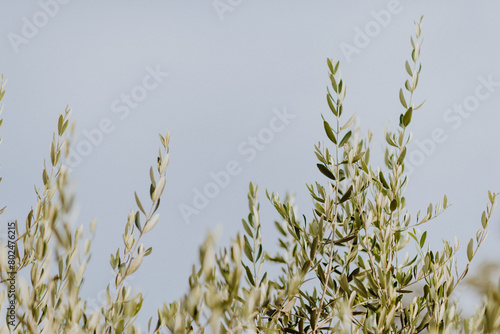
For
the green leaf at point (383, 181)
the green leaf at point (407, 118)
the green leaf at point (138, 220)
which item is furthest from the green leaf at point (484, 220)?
the green leaf at point (138, 220)

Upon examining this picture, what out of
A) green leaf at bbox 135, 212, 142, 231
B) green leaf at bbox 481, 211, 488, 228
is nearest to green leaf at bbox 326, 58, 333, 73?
green leaf at bbox 481, 211, 488, 228

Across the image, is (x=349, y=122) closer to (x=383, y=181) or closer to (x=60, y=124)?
(x=383, y=181)

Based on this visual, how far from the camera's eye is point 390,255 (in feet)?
11.3

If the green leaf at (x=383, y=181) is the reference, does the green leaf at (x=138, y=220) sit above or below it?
below

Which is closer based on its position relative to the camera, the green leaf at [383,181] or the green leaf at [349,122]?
the green leaf at [349,122]

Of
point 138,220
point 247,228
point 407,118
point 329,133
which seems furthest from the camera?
point 407,118

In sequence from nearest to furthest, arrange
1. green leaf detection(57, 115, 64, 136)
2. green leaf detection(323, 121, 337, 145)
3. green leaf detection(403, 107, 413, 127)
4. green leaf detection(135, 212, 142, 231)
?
1. green leaf detection(135, 212, 142, 231)
2. green leaf detection(57, 115, 64, 136)
3. green leaf detection(323, 121, 337, 145)
4. green leaf detection(403, 107, 413, 127)

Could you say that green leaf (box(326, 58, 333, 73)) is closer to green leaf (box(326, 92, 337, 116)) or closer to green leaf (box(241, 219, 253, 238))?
green leaf (box(326, 92, 337, 116))

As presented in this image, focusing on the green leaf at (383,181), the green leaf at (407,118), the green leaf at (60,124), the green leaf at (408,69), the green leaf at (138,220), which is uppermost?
the green leaf at (408,69)

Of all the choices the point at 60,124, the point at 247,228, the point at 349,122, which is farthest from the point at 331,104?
the point at 60,124

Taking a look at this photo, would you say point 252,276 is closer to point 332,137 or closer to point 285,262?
point 285,262

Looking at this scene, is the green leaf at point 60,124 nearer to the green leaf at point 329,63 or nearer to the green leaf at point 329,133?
the green leaf at point 329,133

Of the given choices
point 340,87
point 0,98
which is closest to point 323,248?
point 340,87

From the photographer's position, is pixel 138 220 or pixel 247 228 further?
pixel 247 228
